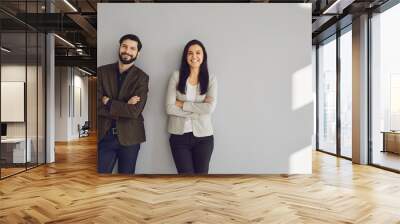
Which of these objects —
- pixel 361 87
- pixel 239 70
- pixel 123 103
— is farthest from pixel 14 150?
pixel 361 87

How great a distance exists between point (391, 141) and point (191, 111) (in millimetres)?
4495

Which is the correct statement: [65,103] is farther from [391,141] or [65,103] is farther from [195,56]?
[391,141]

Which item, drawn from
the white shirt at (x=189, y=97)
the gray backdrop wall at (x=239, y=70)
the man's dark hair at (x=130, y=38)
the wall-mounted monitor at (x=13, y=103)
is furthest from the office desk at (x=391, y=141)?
the wall-mounted monitor at (x=13, y=103)

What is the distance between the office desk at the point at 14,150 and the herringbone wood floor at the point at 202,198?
0.73 metres

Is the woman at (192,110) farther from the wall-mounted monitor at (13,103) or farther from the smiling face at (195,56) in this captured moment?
the wall-mounted monitor at (13,103)

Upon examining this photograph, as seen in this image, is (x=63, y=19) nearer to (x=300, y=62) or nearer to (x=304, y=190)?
(x=300, y=62)

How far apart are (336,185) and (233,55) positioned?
2.60 m

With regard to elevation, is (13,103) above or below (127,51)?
below

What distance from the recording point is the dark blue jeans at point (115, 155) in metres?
6.16

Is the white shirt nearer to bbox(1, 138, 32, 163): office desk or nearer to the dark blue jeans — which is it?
the dark blue jeans

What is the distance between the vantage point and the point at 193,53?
20.1 feet

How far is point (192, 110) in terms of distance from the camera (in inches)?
237

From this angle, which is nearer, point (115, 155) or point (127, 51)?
point (127, 51)

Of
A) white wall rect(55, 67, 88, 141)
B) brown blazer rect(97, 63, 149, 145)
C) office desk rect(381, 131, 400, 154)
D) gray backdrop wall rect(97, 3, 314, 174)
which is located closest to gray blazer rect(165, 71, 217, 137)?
gray backdrop wall rect(97, 3, 314, 174)
